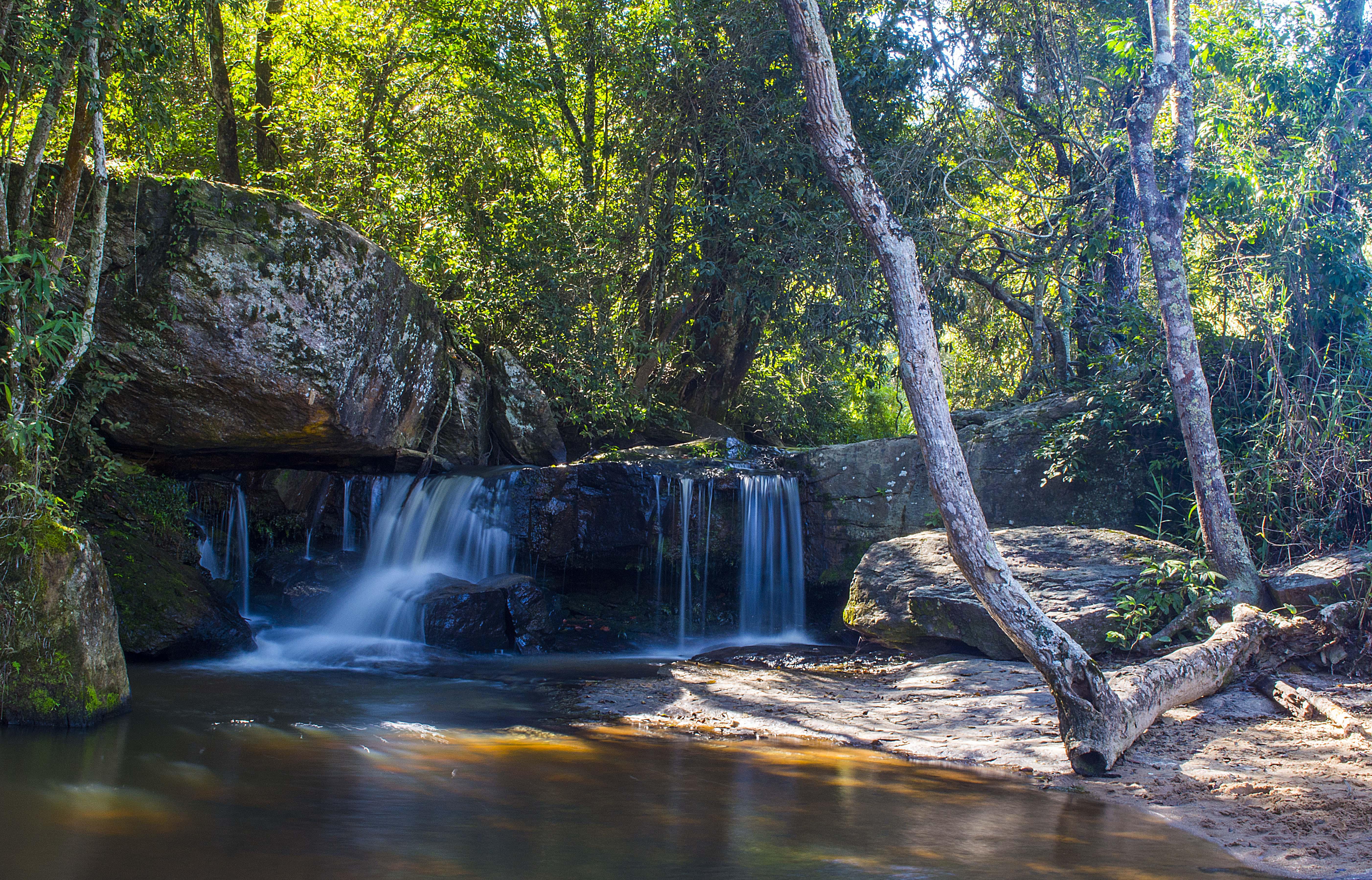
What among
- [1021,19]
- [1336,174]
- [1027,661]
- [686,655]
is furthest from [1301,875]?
[1021,19]

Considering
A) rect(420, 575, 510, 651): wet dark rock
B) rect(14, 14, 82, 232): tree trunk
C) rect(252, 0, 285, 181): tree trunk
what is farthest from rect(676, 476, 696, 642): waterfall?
rect(252, 0, 285, 181): tree trunk

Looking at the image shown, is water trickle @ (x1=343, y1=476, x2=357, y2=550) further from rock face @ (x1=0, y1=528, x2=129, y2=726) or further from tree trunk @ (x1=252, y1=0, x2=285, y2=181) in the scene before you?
rock face @ (x1=0, y1=528, x2=129, y2=726)

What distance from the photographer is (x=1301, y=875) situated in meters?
3.67

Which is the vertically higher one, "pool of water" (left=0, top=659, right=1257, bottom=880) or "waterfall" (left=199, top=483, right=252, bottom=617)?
"waterfall" (left=199, top=483, right=252, bottom=617)

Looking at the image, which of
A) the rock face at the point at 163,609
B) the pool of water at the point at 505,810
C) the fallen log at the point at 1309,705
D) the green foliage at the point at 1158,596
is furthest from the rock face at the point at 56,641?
the fallen log at the point at 1309,705

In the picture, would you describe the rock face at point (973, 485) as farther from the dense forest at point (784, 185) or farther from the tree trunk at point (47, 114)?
the tree trunk at point (47, 114)

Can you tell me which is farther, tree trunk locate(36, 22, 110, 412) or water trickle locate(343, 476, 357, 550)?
water trickle locate(343, 476, 357, 550)

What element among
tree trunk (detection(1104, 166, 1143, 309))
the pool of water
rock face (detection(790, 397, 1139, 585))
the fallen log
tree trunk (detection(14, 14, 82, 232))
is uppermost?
tree trunk (detection(1104, 166, 1143, 309))

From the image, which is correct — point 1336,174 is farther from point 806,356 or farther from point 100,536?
point 100,536

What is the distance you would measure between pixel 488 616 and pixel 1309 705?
718cm

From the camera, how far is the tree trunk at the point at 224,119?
12.0 meters

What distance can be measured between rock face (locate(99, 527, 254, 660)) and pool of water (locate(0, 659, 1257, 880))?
6.15 ft

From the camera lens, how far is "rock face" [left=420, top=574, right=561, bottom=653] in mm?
9078

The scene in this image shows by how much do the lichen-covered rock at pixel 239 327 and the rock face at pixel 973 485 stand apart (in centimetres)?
549
